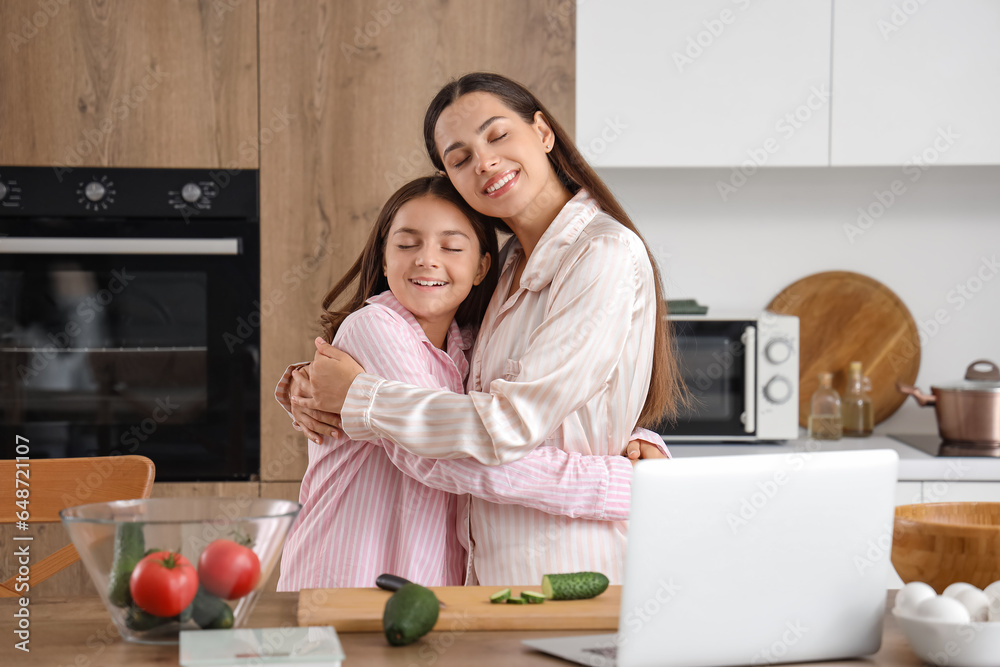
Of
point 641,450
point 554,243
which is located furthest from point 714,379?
point 554,243

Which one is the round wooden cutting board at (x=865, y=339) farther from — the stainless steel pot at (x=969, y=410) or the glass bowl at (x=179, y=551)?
the glass bowl at (x=179, y=551)

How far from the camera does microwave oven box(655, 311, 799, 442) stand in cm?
232

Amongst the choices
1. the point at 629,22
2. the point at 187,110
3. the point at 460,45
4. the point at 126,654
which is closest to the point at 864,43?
the point at 629,22

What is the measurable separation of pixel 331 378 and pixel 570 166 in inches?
19.9

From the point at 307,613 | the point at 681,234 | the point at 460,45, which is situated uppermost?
the point at 460,45

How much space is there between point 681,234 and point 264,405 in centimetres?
135

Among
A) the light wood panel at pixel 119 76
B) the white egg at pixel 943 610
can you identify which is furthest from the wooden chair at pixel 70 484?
the white egg at pixel 943 610

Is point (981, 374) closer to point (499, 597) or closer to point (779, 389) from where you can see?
point (779, 389)

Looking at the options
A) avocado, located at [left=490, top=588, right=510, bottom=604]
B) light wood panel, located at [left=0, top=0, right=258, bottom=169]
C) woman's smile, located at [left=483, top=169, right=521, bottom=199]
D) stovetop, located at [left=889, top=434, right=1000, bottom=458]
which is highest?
light wood panel, located at [left=0, top=0, right=258, bottom=169]

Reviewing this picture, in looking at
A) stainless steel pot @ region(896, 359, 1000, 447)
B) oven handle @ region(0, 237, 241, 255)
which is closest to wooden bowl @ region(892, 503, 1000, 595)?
stainless steel pot @ region(896, 359, 1000, 447)

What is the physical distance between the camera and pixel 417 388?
1.17 m

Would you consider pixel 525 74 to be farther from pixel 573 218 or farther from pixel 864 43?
pixel 573 218

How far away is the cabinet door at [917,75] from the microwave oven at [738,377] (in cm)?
58

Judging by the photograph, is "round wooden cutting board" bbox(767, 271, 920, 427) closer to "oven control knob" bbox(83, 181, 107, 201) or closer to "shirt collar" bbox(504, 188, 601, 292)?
"shirt collar" bbox(504, 188, 601, 292)
